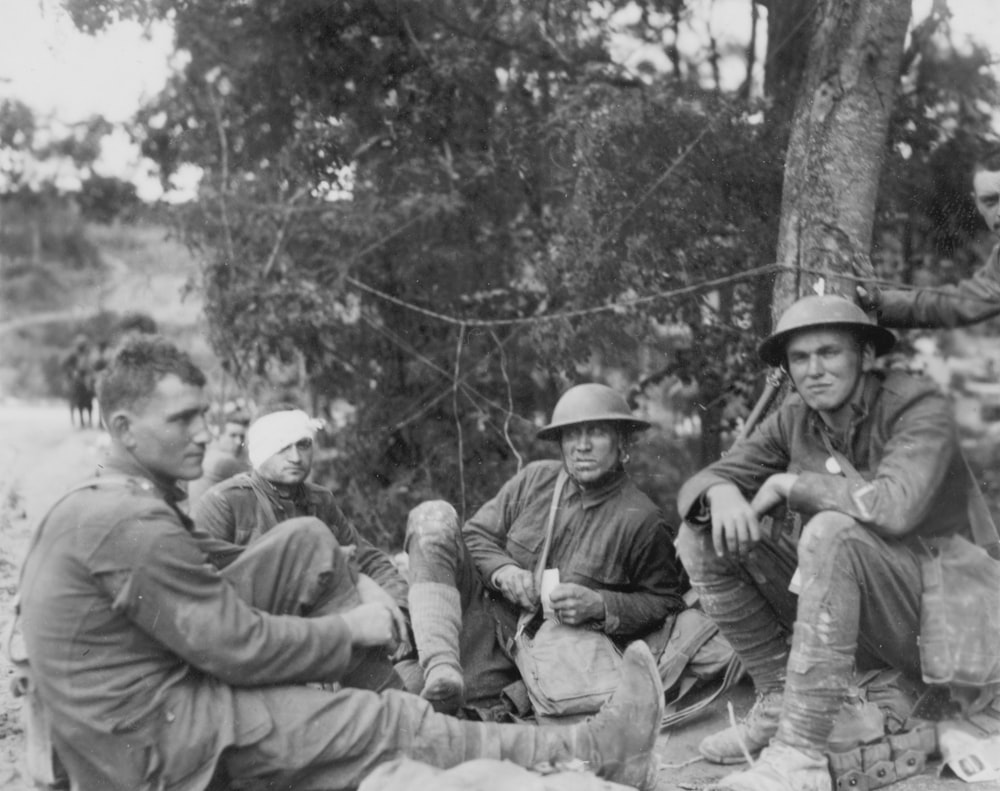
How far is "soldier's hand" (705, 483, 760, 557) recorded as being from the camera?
11.6 ft

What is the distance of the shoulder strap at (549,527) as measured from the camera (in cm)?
442

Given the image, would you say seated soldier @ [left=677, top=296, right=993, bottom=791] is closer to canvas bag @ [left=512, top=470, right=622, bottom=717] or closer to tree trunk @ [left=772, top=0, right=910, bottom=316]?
canvas bag @ [left=512, top=470, right=622, bottom=717]

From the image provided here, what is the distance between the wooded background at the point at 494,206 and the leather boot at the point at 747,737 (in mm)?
2482

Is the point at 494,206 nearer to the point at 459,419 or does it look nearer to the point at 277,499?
the point at 459,419

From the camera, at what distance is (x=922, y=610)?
3.35m

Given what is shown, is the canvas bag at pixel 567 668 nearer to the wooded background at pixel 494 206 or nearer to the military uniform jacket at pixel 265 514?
the military uniform jacket at pixel 265 514

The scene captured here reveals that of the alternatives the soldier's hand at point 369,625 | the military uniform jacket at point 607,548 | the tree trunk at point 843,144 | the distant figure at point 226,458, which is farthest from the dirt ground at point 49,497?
the tree trunk at point 843,144

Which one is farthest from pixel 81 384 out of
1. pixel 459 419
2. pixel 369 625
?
pixel 369 625

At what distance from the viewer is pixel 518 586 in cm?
433

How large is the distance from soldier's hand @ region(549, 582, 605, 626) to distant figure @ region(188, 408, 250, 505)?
1.92 meters

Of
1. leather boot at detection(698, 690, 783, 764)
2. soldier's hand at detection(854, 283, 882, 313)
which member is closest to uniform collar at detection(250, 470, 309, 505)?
leather boot at detection(698, 690, 783, 764)

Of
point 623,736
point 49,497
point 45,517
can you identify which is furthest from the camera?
point 49,497

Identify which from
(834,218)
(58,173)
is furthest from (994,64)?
(58,173)

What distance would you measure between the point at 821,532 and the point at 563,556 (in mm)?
1447
